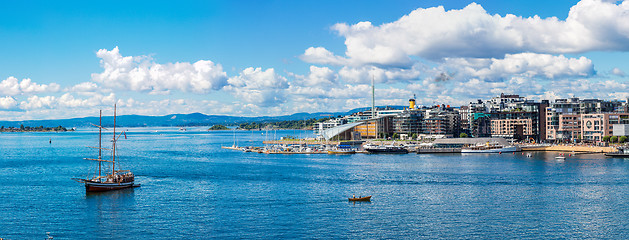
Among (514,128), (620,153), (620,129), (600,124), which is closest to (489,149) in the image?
(620,153)

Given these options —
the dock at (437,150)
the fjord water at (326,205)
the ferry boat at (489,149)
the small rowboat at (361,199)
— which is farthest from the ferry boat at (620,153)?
the small rowboat at (361,199)

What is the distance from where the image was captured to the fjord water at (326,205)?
36219 mm

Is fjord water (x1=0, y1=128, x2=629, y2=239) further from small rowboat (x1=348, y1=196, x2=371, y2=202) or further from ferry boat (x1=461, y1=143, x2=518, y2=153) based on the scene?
ferry boat (x1=461, y1=143, x2=518, y2=153)

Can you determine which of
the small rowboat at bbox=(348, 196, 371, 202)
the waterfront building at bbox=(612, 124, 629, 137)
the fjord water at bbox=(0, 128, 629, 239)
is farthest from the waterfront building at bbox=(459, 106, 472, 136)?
the small rowboat at bbox=(348, 196, 371, 202)

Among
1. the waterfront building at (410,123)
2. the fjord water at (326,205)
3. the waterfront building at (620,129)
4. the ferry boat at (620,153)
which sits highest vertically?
the waterfront building at (410,123)

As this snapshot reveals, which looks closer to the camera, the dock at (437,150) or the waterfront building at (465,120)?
the dock at (437,150)

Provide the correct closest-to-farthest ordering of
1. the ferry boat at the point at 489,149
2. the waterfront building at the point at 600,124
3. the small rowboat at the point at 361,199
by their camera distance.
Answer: the small rowboat at the point at 361,199 → the ferry boat at the point at 489,149 → the waterfront building at the point at 600,124

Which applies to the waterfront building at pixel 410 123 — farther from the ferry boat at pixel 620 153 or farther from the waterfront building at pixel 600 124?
the ferry boat at pixel 620 153

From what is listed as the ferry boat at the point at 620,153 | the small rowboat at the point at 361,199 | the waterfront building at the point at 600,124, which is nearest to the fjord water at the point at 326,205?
the small rowboat at the point at 361,199

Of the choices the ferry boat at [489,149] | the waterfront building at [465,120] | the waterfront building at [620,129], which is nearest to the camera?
the ferry boat at [489,149]

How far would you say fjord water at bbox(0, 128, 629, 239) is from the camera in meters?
36.2

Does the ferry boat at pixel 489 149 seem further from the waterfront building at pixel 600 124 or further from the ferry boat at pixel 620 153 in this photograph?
the waterfront building at pixel 600 124

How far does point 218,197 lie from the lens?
163 feet

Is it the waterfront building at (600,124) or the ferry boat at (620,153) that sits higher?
the waterfront building at (600,124)
